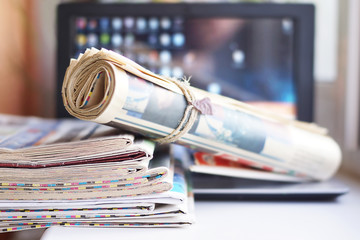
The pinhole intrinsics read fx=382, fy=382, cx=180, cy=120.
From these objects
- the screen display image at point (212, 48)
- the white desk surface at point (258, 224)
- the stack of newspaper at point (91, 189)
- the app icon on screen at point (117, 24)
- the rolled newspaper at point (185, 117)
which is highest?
the app icon on screen at point (117, 24)

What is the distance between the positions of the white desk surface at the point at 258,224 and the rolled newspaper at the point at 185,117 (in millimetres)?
74

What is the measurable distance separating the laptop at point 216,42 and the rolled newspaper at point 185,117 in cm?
24

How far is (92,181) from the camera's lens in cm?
48

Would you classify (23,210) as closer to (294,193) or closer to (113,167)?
(113,167)

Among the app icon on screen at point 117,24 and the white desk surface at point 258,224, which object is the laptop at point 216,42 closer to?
the app icon on screen at point 117,24

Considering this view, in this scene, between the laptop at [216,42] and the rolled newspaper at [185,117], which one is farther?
the laptop at [216,42]

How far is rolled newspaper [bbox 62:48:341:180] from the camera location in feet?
1.49

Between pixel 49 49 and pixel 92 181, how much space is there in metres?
0.75

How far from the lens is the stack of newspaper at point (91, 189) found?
0.47 m

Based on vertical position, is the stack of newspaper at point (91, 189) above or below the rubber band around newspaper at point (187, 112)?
below

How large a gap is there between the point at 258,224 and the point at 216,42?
49 cm

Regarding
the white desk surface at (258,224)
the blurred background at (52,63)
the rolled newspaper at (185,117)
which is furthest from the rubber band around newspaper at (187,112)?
the blurred background at (52,63)

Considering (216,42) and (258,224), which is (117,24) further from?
(258,224)

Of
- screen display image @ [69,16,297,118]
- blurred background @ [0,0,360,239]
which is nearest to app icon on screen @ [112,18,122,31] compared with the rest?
screen display image @ [69,16,297,118]
